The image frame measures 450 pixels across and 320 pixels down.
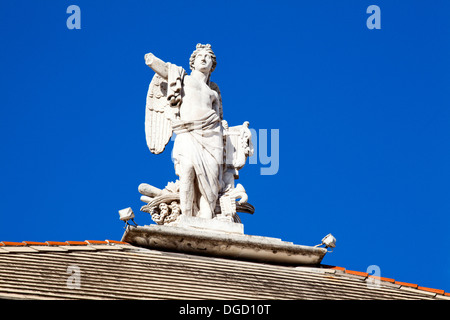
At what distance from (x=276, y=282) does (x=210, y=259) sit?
4.91 ft

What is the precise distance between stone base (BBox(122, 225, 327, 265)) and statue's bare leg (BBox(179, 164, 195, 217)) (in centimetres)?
69

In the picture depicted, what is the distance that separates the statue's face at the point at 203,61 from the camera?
23.6m

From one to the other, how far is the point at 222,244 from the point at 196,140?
95.9 inches

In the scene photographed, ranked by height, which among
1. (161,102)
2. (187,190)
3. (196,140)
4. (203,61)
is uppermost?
(203,61)

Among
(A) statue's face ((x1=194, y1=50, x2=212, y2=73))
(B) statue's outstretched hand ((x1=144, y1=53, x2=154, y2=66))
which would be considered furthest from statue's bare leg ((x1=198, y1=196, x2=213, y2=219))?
(B) statue's outstretched hand ((x1=144, y1=53, x2=154, y2=66))

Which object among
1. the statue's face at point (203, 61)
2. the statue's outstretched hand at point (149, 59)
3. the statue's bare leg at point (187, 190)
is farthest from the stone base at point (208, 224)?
the statue's face at point (203, 61)

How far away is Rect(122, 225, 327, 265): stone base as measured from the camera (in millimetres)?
21062

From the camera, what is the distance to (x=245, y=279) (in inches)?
792

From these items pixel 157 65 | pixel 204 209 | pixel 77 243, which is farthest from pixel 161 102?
pixel 77 243

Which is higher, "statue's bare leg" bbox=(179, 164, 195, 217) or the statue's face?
the statue's face

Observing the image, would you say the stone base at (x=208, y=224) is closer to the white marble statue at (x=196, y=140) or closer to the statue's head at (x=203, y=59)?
the white marble statue at (x=196, y=140)

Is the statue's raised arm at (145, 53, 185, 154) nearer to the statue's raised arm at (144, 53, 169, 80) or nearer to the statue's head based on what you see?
the statue's raised arm at (144, 53, 169, 80)

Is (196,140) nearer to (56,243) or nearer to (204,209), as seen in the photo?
(204,209)

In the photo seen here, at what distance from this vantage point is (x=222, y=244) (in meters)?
21.5
